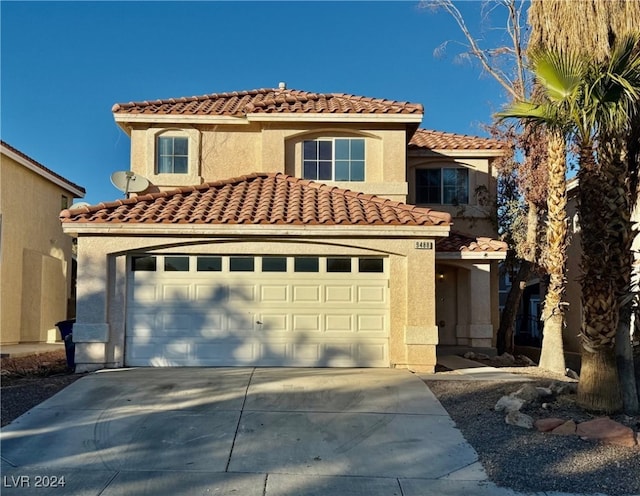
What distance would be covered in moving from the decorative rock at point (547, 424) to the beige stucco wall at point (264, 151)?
26.7 ft

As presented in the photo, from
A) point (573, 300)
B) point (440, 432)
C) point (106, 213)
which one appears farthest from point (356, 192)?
point (573, 300)

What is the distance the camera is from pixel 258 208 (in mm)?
12164

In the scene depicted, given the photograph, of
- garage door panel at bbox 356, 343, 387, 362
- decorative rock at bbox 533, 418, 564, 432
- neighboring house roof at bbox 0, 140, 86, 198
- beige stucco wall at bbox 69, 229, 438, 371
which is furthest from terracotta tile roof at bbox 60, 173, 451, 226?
neighboring house roof at bbox 0, 140, 86, 198

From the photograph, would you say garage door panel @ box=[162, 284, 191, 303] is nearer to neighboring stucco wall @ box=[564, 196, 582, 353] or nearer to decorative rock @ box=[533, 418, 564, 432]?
decorative rock @ box=[533, 418, 564, 432]

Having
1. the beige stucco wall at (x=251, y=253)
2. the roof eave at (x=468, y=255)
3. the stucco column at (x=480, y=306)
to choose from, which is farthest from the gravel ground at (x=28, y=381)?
the stucco column at (x=480, y=306)

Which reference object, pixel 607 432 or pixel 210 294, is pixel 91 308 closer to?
pixel 210 294

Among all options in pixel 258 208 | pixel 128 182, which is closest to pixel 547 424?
pixel 258 208

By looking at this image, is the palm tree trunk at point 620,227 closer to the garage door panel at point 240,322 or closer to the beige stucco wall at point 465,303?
the beige stucco wall at point 465,303

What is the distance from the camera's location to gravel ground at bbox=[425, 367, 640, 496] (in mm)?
5941

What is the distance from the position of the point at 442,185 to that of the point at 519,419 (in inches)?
416

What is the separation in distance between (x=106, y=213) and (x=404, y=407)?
716 centimetres

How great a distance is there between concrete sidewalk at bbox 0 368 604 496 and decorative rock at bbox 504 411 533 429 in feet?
2.67

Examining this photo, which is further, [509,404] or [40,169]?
[40,169]

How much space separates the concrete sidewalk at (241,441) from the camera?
5.93 metres
